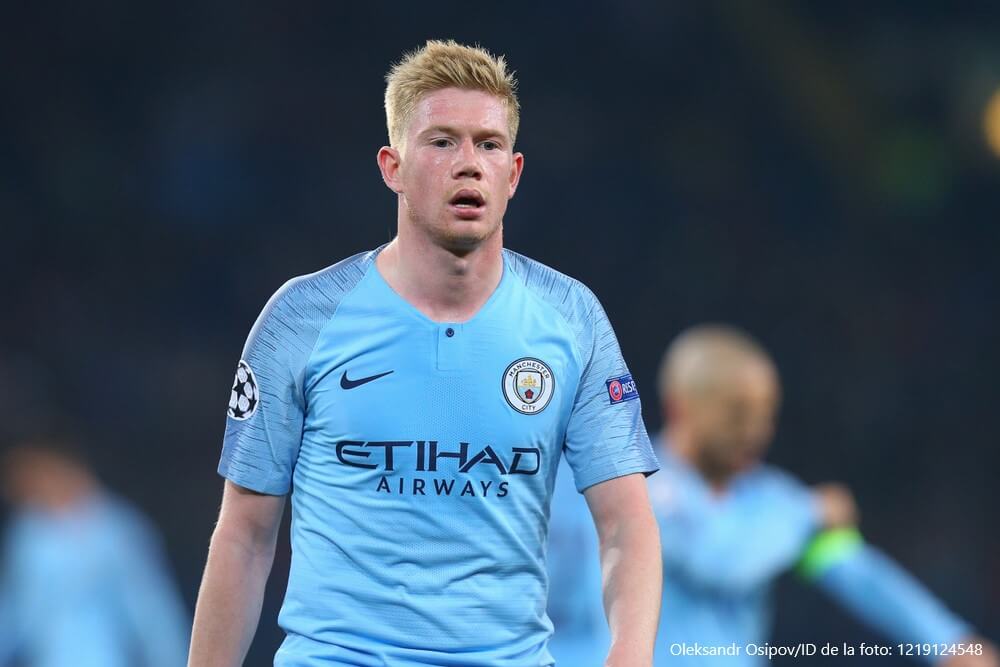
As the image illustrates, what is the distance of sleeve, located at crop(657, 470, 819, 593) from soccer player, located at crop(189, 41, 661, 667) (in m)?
2.51

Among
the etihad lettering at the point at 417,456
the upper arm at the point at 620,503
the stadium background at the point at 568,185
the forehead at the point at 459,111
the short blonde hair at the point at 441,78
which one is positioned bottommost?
the upper arm at the point at 620,503

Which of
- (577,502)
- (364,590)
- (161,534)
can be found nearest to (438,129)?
(364,590)

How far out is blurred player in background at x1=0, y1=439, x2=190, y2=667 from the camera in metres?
9.07

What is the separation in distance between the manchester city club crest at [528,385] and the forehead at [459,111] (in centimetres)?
48

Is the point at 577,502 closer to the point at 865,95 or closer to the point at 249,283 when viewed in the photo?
the point at 249,283

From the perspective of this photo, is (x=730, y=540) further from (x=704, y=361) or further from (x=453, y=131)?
(x=453, y=131)

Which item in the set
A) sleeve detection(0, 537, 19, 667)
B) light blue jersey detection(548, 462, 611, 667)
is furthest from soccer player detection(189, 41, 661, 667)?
sleeve detection(0, 537, 19, 667)

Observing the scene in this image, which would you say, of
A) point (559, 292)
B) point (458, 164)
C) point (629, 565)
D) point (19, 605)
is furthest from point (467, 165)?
point (19, 605)

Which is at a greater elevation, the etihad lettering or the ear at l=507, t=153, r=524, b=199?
the ear at l=507, t=153, r=524, b=199

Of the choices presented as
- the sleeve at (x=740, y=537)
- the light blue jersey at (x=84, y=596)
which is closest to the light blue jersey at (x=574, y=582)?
the sleeve at (x=740, y=537)

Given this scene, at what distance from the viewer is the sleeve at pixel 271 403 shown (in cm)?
299

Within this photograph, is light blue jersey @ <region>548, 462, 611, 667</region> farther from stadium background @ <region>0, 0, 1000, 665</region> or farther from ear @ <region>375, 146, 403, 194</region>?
stadium background @ <region>0, 0, 1000, 665</region>

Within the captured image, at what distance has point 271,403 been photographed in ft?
9.81

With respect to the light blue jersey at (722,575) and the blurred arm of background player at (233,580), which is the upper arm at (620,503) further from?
the light blue jersey at (722,575)
